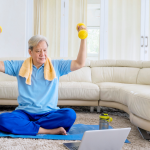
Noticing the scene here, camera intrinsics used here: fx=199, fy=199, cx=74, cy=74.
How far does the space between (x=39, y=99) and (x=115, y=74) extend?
187 centimetres

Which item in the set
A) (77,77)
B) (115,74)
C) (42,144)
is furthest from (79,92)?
(42,144)

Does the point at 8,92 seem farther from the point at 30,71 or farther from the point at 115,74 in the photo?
the point at 115,74

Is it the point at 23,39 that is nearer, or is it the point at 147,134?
the point at 147,134

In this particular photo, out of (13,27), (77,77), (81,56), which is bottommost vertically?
(77,77)

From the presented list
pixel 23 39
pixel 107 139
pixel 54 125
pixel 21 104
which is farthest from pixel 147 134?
pixel 23 39

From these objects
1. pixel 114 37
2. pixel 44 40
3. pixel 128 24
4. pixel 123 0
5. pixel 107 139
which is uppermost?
pixel 123 0

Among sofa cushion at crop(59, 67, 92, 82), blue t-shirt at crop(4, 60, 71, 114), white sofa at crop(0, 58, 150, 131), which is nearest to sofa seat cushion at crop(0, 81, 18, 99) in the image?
white sofa at crop(0, 58, 150, 131)

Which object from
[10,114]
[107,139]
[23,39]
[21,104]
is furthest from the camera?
[23,39]

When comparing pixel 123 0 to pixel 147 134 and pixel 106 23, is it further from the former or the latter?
pixel 147 134

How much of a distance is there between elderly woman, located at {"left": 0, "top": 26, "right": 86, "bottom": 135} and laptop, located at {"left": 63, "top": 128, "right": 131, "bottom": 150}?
0.52 metres

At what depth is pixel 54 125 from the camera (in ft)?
5.81

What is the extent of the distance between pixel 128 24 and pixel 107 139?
3.65 m

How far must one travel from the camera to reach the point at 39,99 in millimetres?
1760

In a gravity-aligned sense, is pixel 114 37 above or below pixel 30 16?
below
